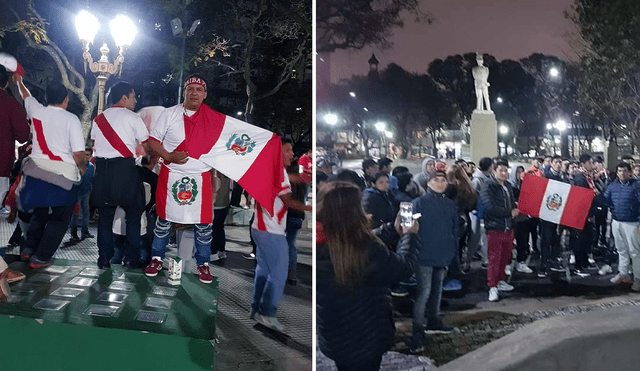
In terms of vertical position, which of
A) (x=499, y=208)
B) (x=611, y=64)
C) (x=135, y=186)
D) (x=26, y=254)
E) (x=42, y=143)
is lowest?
(x=26, y=254)

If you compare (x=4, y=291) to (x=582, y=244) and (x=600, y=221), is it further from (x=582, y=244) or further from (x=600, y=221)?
(x=600, y=221)

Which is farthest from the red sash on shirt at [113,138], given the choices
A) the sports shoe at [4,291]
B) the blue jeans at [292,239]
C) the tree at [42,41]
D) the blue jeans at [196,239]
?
Answer: the blue jeans at [292,239]

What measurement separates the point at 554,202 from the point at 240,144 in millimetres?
1752

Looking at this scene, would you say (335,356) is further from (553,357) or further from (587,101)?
(587,101)

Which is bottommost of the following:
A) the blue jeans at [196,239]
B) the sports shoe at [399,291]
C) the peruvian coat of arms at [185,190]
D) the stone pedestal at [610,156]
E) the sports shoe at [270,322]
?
the sports shoe at [270,322]

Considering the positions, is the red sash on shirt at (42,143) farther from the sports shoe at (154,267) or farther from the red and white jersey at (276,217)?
the red and white jersey at (276,217)

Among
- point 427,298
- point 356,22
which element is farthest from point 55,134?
point 427,298

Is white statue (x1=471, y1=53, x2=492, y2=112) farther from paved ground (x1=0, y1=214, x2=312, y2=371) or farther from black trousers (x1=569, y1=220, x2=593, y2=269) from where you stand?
paved ground (x1=0, y1=214, x2=312, y2=371)

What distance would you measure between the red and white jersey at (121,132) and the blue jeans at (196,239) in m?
0.42

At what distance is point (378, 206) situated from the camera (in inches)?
95.3

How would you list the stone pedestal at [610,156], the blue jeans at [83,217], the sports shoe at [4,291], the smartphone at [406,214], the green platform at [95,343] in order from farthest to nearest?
the stone pedestal at [610,156], the blue jeans at [83,217], the smartphone at [406,214], the sports shoe at [4,291], the green platform at [95,343]

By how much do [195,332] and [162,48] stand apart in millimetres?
1472

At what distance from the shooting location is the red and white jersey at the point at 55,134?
8.33ft

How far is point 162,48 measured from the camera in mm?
2520
